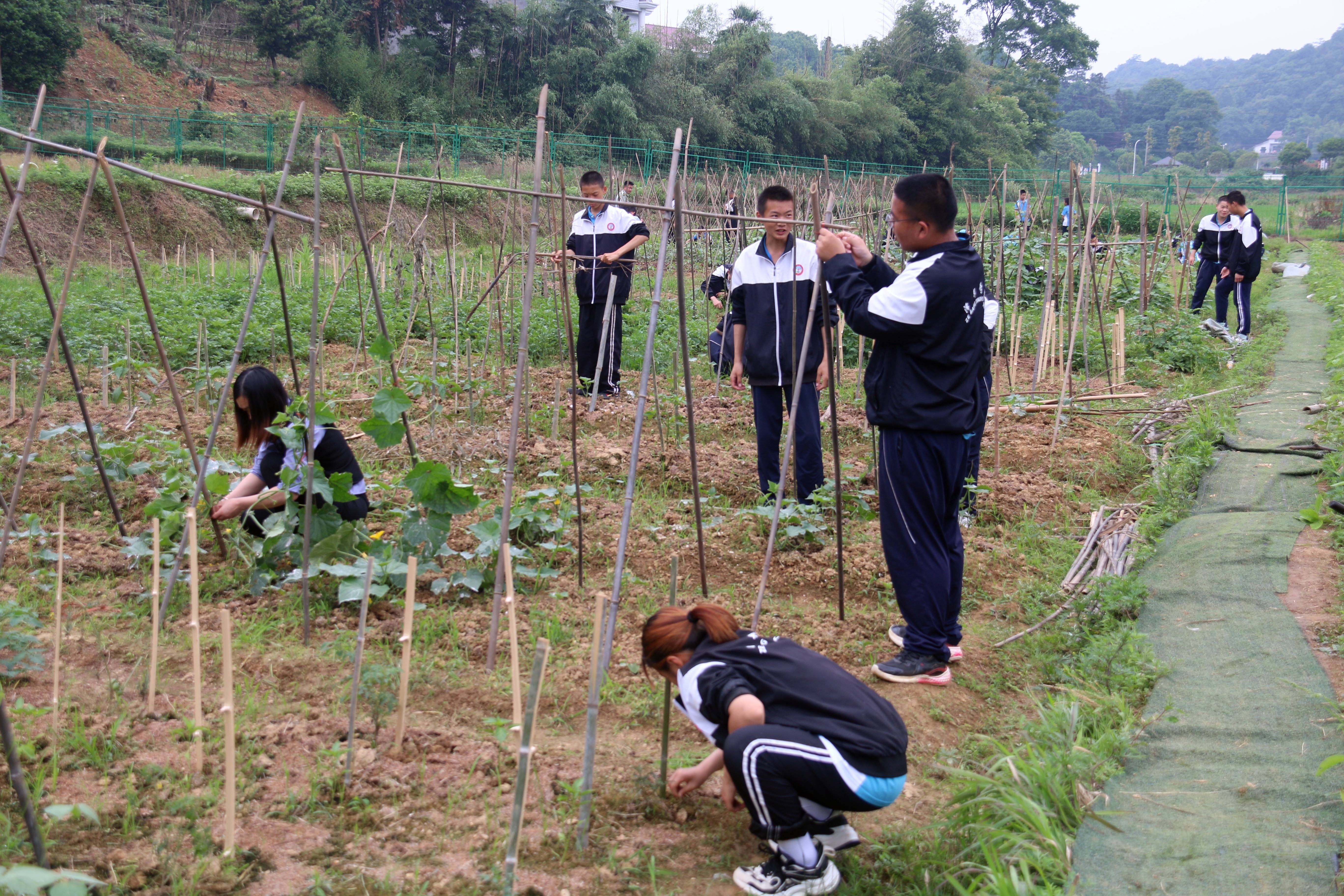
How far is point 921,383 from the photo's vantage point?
9.24ft

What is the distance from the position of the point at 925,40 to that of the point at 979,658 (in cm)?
4568

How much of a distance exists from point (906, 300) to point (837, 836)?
1.48m

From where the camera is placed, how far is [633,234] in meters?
5.95

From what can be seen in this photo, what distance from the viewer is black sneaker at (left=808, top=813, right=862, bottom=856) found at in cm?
207

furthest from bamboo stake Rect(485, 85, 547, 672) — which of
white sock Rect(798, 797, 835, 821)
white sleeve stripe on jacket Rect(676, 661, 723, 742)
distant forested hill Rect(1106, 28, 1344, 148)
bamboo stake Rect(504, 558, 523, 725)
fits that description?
distant forested hill Rect(1106, 28, 1344, 148)

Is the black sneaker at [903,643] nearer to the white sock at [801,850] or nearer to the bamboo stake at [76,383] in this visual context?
the white sock at [801,850]

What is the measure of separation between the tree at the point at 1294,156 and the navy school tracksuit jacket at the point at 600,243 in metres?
60.6

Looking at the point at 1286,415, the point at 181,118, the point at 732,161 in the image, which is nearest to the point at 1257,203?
the point at 732,161

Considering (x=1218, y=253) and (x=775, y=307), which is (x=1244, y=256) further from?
(x=775, y=307)

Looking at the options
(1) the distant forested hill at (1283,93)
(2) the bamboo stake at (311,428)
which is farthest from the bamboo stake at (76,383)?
(1) the distant forested hill at (1283,93)

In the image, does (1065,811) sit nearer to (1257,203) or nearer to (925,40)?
(1257,203)

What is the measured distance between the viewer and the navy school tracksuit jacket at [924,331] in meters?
2.71

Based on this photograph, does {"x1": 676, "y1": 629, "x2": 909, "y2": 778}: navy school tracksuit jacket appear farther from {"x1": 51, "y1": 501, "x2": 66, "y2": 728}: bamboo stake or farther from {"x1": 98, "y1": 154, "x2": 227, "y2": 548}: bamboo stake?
{"x1": 98, "y1": 154, "x2": 227, "y2": 548}: bamboo stake

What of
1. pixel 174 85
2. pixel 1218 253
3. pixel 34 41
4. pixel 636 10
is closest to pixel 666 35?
pixel 636 10
